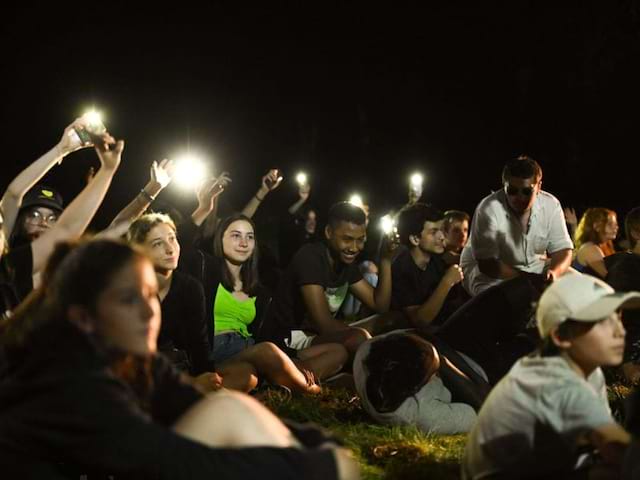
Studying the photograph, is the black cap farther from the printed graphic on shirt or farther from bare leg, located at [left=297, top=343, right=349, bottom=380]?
the printed graphic on shirt

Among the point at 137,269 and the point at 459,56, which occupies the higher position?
the point at 459,56

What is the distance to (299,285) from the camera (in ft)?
22.1

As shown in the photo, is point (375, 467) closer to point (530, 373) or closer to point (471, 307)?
point (471, 307)

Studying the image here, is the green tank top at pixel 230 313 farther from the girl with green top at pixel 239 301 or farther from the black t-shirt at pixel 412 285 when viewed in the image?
the black t-shirt at pixel 412 285

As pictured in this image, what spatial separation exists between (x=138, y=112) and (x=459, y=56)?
1118 cm

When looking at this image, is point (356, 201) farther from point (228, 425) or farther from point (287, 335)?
point (228, 425)

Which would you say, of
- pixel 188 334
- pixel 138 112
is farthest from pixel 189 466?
pixel 138 112

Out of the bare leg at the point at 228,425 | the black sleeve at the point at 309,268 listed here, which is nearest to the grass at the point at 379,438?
the black sleeve at the point at 309,268

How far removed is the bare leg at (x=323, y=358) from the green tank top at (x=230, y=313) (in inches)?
19.5

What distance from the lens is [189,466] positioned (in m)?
2.32

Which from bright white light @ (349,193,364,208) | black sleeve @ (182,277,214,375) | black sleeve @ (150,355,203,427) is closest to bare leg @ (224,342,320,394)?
black sleeve @ (182,277,214,375)

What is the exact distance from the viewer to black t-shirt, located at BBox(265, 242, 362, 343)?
21.9 ft

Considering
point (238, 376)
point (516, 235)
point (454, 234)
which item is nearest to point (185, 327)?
point (238, 376)

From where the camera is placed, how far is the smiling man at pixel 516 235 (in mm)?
6715
